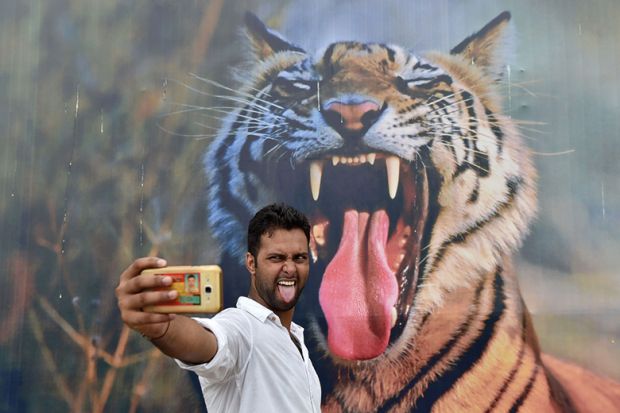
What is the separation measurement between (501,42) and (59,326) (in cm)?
217

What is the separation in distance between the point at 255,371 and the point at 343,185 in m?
1.44

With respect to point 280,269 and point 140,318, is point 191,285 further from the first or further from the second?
point 280,269

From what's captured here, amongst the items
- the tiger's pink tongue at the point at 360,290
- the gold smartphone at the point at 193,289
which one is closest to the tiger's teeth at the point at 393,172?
the tiger's pink tongue at the point at 360,290

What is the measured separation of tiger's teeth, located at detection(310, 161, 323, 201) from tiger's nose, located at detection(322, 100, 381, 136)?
6.4 inches

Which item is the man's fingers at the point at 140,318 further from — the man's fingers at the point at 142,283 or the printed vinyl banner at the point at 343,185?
the printed vinyl banner at the point at 343,185

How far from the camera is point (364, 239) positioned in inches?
102

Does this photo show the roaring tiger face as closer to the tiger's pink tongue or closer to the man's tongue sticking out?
the tiger's pink tongue

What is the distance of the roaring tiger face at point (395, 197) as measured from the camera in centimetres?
251

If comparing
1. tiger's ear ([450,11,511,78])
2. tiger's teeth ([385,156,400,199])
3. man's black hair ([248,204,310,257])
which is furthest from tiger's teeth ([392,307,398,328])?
man's black hair ([248,204,310,257])

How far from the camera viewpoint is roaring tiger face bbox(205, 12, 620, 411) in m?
2.51

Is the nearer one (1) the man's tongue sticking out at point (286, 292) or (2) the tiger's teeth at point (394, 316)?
(1) the man's tongue sticking out at point (286, 292)

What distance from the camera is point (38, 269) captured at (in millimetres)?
2756

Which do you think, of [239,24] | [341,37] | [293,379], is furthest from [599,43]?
[293,379]

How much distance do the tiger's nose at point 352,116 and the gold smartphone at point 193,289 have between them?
1712 millimetres
